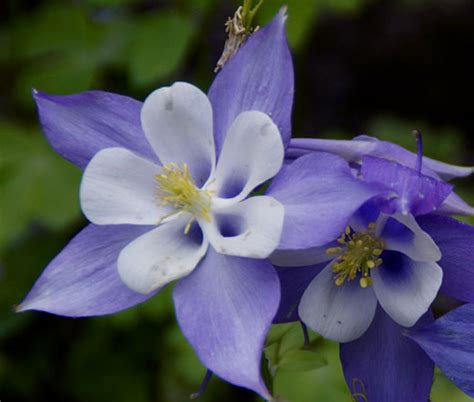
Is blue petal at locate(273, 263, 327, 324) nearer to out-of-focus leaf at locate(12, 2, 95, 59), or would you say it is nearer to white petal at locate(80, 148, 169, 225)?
white petal at locate(80, 148, 169, 225)

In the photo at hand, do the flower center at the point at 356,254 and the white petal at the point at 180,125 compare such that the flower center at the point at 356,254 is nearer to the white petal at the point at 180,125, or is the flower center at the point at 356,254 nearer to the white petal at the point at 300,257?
the white petal at the point at 300,257

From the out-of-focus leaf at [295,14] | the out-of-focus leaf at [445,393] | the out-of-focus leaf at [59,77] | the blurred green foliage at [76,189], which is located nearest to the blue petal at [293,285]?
the out-of-focus leaf at [445,393]

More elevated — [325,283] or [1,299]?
[325,283]

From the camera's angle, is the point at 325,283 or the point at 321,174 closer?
the point at 321,174

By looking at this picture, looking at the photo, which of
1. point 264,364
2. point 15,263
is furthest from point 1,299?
point 264,364

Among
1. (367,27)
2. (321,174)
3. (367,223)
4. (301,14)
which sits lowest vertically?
(367,27)

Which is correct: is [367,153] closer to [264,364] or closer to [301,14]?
[264,364]
